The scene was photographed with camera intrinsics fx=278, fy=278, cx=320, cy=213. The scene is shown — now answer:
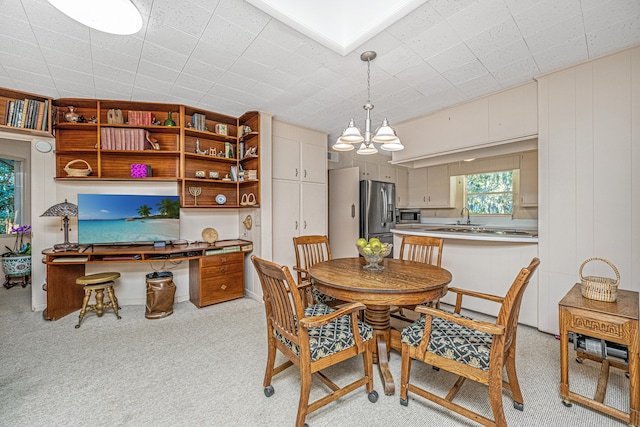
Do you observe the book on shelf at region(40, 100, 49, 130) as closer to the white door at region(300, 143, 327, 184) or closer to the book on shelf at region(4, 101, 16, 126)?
the book on shelf at region(4, 101, 16, 126)

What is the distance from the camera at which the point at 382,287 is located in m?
1.76

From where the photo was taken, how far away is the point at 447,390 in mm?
1871

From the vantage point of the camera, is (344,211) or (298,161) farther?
(344,211)

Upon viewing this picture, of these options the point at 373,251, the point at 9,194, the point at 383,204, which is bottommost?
the point at 373,251

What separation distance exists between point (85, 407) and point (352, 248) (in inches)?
152

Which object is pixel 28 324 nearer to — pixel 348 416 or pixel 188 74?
pixel 188 74

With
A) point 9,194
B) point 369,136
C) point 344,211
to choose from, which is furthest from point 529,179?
point 9,194

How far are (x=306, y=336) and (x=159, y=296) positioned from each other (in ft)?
7.94

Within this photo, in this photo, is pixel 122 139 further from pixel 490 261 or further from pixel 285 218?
pixel 490 261

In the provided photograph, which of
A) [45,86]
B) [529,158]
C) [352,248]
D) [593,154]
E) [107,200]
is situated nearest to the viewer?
[593,154]

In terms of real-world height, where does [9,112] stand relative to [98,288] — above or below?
above

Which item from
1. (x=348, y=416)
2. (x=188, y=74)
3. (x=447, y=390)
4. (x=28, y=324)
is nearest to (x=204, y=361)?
(x=348, y=416)

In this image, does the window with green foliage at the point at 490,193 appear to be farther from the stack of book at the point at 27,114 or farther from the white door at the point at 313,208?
the stack of book at the point at 27,114

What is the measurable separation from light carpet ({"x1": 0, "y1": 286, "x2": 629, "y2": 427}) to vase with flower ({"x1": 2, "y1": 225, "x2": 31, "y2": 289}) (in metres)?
2.00
